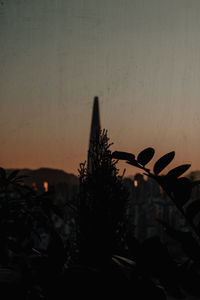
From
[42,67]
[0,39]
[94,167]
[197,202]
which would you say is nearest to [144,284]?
[197,202]

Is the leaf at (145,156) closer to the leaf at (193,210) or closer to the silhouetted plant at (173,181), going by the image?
the silhouetted plant at (173,181)

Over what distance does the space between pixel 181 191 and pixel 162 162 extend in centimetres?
8

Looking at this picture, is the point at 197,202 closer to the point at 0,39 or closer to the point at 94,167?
the point at 94,167

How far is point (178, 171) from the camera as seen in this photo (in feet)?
1.85

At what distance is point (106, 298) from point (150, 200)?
70.9ft

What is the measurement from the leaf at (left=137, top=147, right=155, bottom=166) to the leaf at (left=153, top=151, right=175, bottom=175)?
2 cm

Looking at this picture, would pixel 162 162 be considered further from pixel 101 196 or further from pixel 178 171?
pixel 101 196

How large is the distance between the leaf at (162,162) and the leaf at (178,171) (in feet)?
0.07

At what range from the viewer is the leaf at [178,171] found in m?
0.56

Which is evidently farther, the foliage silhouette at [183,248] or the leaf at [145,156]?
the leaf at [145,156]

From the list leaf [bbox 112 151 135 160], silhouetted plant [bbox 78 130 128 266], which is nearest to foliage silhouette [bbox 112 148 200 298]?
leaf [bbox 112 151 135 160]

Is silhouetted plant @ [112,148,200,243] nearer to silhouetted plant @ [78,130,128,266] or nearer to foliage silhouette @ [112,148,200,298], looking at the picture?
foliage silhouette @ [112,148,200,298]

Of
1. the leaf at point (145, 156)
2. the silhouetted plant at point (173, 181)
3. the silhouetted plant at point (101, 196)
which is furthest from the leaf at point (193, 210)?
the silhouetted plant at point (101, 196)

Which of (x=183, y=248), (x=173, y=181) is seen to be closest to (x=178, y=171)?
(x=173, y=181)
